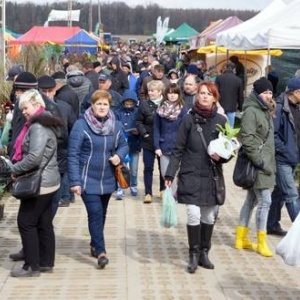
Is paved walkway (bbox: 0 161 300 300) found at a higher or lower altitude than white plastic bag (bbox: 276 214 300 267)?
lower

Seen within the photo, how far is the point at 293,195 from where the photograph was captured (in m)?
7.41

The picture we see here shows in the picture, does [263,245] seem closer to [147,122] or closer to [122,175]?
[122,175]

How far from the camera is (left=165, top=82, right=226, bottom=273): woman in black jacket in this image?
6301 mm

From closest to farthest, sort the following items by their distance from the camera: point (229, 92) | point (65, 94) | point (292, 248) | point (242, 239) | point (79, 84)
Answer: point (292, 248) → point (242, 239) → point (65, 94) → point (79, 84) → point (229, 92)

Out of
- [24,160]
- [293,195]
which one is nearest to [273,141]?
[293,195]

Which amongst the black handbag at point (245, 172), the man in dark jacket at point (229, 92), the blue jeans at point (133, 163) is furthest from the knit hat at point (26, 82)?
the man in dark jacket at point (229, 92)

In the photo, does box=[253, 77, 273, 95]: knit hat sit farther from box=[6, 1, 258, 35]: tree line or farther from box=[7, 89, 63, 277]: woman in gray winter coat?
box=[6, 1, 258, 35]: tree line

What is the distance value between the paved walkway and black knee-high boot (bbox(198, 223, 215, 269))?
79 mm

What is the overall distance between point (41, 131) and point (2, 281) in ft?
4.34

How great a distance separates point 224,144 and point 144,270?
1.35 metres

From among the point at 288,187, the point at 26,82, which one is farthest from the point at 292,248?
the point at 26,82

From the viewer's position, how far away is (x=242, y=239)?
729cm

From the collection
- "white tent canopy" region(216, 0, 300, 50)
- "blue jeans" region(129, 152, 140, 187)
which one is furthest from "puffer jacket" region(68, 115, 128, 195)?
"white tent canopy" region(216, 0, 300, 50)

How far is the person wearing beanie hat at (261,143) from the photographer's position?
680 cm
